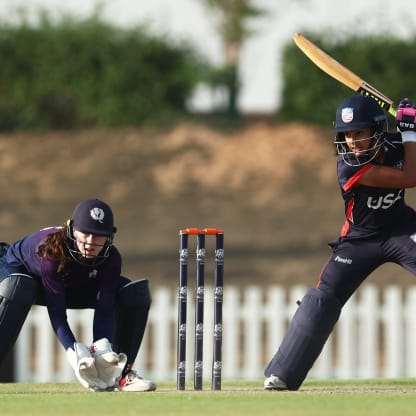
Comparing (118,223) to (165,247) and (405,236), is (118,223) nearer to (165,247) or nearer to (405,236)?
(165,247)

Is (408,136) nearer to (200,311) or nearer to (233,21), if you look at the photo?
(200,311)

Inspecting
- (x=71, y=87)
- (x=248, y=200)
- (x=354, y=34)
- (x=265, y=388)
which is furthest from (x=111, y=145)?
(x=265, y=388)

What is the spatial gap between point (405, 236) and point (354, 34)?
13.5 metres

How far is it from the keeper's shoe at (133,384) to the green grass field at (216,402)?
0.37 ft

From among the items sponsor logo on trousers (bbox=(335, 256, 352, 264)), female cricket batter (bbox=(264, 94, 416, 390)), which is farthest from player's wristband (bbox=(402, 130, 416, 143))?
sponsor logo on trousers (bbox=(335, 256, 352, 264))

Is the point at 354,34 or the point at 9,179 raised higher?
the point at 354,34

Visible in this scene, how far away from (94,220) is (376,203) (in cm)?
151

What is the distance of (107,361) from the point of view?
760 cm

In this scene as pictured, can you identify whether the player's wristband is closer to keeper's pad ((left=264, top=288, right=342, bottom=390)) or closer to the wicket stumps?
keeper's pad ((left=264, top=288, right=342, bottom=390))

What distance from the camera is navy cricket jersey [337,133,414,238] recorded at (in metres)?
7.99

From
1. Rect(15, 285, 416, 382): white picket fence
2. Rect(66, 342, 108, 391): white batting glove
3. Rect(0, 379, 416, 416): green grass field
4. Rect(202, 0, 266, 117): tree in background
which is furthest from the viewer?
Rect(202, 0, 266, 117): tree in background

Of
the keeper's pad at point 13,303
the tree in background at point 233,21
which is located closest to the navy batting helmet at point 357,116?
the keeper's pad at point 13,303

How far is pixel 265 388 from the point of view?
8156 millimetres

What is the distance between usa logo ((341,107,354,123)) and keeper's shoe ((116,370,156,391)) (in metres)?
1.71
